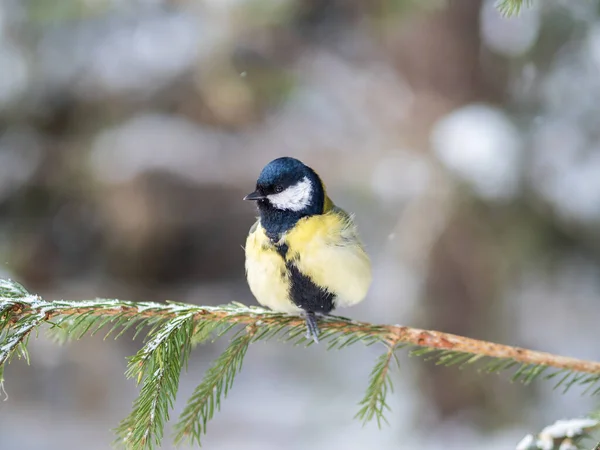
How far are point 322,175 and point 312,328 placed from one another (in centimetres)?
211

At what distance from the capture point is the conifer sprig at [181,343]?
0.65m

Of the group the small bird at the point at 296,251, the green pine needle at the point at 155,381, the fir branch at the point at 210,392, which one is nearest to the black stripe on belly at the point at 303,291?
the small bird at the point at 296,251

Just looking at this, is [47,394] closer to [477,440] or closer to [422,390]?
[422,390]

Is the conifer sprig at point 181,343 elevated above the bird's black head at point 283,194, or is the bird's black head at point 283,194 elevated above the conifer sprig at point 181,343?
the bird's black head at point 283,194

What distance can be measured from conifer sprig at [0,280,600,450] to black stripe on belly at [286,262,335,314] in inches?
3.3

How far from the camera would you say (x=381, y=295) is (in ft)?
10.2

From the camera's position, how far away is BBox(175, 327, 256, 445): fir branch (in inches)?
28.5

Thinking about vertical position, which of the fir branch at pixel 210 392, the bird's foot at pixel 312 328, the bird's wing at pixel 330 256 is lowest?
the fir branch at pixel 210 392

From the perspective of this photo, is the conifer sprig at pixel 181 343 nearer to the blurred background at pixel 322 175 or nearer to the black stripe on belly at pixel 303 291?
the black stripe on belly at pixel 303 291

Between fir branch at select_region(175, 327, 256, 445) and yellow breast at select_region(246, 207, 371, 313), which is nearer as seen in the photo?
fir branch at select_region(175, 327, 256, 445)

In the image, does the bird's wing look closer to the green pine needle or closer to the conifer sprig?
the conifer sprig

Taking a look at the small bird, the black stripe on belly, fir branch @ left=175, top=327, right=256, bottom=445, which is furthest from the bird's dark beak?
fir branch @ left=175, top=327, right=256, bottom=445

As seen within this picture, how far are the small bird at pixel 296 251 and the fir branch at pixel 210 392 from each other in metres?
0.23

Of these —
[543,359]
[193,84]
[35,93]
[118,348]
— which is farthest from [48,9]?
[543,359]
